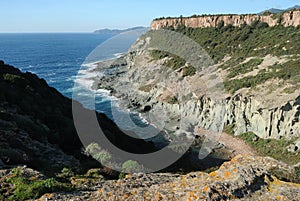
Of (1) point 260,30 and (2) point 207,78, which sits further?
(1) point 260,30

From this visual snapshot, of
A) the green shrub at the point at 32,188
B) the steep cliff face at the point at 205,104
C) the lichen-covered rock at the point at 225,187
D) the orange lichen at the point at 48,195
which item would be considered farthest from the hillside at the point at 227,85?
the orange lichen at the point at 48,195

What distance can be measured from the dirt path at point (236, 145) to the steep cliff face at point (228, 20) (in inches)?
1330

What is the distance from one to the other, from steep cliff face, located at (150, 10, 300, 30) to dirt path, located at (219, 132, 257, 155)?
33782 mm

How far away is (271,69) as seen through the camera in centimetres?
4209

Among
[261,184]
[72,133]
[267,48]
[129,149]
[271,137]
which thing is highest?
[267,48]

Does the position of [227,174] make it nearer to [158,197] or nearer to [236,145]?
[158,197]

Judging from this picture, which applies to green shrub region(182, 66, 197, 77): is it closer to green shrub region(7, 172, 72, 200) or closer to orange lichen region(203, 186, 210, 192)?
green shrub region(7, 172, 72, 200)

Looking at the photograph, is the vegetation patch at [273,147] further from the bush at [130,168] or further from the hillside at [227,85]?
the bush at [130,168]

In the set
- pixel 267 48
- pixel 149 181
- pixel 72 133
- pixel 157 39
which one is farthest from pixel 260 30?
pixel 149 181

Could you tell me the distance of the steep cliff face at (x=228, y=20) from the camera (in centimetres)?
5947

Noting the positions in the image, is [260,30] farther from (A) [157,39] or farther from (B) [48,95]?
(B) [48,95]

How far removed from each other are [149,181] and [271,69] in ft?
129

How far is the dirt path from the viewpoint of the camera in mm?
34281

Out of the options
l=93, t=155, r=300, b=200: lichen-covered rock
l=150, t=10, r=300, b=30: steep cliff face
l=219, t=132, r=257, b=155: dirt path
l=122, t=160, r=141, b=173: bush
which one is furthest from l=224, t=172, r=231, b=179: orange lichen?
l=150, t=10, r=300, b=30: steep cliff face
